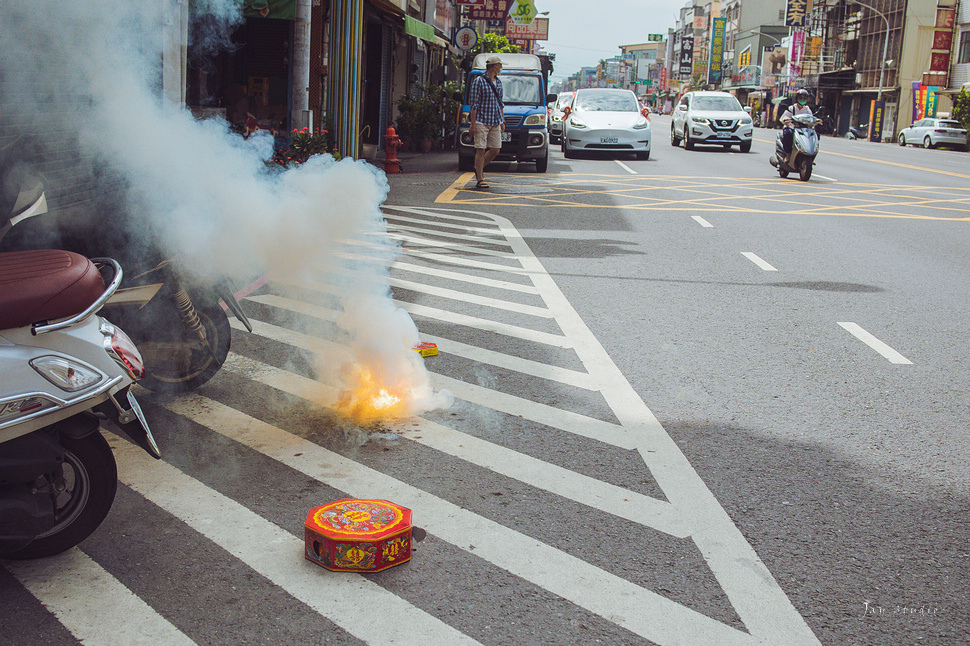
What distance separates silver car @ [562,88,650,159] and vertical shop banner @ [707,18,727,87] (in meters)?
83.3

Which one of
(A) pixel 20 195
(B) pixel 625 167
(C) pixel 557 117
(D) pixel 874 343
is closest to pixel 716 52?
(C) pixel 557 117

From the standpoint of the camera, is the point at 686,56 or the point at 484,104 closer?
the point at 484,104

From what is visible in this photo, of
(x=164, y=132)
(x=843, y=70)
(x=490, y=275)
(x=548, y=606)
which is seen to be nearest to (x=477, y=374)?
(x=164, y=132)

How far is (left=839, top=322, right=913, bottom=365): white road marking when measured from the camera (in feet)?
19.7

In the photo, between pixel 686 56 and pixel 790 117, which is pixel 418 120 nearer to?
pixel 790 117

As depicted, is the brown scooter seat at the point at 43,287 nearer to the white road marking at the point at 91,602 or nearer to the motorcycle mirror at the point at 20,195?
the white road marking at the point at 91,602

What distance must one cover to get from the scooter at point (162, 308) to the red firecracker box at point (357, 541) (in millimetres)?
1706

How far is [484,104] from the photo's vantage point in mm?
15258

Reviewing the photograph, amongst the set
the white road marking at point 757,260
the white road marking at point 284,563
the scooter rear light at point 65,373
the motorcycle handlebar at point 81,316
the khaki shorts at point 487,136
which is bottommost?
the white road marking at point 284,563

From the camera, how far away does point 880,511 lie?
3.70 meters

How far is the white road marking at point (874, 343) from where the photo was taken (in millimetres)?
6000

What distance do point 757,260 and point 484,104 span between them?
6.98 metres

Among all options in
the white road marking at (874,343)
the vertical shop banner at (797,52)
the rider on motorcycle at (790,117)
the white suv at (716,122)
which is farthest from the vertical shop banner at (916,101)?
the white road marking at (874,343)

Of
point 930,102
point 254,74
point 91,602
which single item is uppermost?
point 930,102
